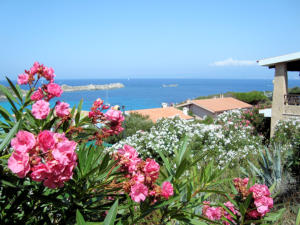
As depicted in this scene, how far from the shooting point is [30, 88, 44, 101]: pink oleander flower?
1327mm

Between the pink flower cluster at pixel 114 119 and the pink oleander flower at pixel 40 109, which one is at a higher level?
the pink oleander flower at pixel 40 109

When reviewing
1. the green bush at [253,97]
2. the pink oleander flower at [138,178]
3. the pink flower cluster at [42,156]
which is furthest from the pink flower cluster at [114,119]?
the green bush at [253,97]

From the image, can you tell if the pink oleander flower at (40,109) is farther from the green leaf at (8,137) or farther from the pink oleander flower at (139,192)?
the pink oleander flower at (139,192)

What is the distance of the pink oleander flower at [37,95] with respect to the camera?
133 centimetres

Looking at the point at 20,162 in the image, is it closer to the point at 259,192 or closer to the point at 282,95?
the point at 259,192

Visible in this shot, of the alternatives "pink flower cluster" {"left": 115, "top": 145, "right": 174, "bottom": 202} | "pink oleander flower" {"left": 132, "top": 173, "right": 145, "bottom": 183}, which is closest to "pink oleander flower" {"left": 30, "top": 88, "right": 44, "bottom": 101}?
"pink flower cluster" {"left": 115, "top": 145, "right": 174, "bottom": 202}

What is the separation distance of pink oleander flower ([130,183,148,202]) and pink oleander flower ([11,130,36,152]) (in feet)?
1.41

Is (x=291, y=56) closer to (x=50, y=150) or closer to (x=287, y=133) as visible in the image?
(x=287, y=133)

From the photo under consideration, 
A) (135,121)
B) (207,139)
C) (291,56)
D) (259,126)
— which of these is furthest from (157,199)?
(135,121)

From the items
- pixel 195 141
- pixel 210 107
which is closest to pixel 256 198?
pixel 195 141

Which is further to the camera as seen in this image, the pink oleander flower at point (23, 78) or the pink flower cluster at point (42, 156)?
the pink oleander flower at point (23, 78)

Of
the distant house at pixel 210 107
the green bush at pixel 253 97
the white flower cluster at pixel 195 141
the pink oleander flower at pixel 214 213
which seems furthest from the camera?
the green bush at pixel 253 97

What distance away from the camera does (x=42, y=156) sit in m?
0.82

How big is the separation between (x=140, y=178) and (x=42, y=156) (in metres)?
0.41
